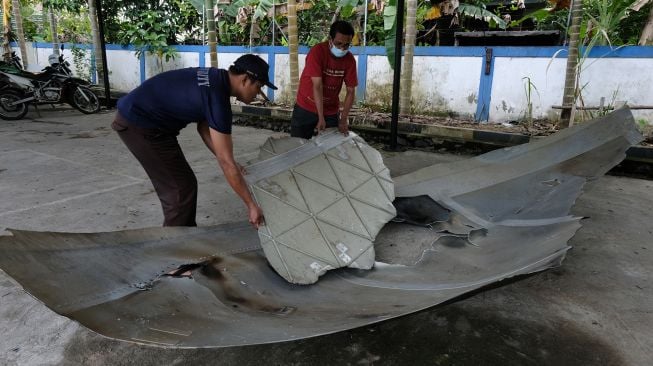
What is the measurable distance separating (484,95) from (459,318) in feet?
16.7

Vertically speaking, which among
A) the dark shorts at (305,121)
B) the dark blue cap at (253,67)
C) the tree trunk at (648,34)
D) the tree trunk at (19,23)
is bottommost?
the dark shorts at (305,121)

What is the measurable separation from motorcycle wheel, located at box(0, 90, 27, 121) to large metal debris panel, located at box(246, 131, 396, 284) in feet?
22.1

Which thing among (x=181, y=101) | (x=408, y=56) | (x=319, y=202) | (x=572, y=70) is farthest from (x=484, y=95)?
(x=181, y=101)

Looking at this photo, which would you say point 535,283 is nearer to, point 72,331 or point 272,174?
point 272,174

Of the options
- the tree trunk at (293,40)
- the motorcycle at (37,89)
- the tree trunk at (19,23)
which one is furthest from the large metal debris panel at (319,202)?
the tree trunk at (19,23)

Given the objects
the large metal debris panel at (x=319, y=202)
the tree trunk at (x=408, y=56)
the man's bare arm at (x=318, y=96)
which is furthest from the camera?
the tree trunk at (x=408, y=56)

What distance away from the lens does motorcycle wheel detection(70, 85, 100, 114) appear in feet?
26.7

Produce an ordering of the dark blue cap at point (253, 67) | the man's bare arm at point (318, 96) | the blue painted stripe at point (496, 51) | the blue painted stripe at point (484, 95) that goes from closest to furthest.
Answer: the dark blue cap at point (253, 67) < the man's bare arm at point (318, 96) < the blue painted stripe at point (496, 51) < the blue painted stripe at point (484, 95)

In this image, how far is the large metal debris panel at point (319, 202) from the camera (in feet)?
7.34

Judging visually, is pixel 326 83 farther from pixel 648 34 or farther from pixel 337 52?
pixel 648 34

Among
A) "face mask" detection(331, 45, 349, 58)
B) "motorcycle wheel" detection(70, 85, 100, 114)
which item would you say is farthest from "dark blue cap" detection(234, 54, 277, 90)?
"motorcycle wheel" detection(70, 85, 100, 114)

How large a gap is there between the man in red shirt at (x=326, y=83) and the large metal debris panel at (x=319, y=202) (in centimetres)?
50

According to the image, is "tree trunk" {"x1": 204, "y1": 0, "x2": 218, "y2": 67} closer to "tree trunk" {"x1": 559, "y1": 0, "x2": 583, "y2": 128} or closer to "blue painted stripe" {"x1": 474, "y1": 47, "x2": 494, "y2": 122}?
"blue painted stripe" {"x1": 474, "y1": 47, "x2": 494, "y2": 122}

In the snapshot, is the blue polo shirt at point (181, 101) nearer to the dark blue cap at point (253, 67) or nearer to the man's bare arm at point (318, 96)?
the dark blue cap at point (253, 67)
